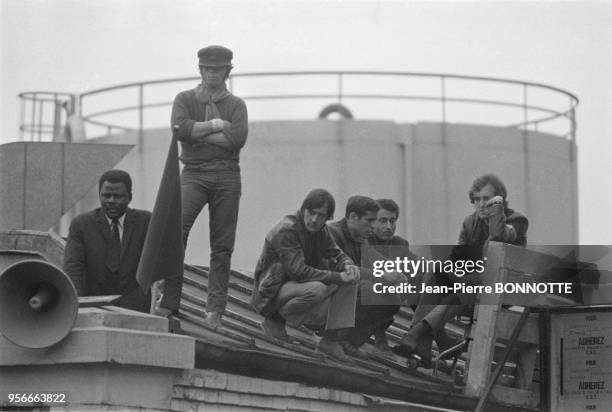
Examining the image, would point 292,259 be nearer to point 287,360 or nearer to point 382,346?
point 287,360

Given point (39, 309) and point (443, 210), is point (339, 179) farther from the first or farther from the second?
point (39, 309)

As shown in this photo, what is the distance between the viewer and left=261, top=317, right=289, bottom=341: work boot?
1308 centimetres

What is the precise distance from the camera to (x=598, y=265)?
15.1 meters

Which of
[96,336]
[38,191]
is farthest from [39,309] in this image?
[38,191]

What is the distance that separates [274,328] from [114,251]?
1758 millimetres

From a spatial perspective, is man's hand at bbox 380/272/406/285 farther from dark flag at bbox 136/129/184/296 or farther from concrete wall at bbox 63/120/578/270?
concrete wall at bbox 63/120/578/270

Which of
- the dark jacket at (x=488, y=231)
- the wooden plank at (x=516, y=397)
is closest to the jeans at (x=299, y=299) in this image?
the dark jacket at (x=488, y=231)

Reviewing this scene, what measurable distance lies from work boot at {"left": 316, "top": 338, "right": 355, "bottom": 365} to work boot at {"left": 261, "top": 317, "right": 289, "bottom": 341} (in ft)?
Answer: 0.99

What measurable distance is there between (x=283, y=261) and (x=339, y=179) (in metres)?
14.0

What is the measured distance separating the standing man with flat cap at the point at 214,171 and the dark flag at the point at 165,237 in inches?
35.5

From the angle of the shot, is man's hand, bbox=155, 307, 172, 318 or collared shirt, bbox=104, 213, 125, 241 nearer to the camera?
collared shirt, bbox=104, 213, 125, 241

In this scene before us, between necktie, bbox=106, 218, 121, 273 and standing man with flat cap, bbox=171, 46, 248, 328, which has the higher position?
standing man with flat cap, bbox=171, 46, 248, 328

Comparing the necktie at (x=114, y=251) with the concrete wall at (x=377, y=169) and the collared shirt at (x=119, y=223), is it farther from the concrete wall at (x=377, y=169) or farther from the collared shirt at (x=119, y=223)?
Result: the concrete wall at (x=377, y=169)

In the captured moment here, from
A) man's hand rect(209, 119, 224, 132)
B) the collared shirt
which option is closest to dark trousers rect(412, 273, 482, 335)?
man's hand rect(209, 119, 224, 132)
